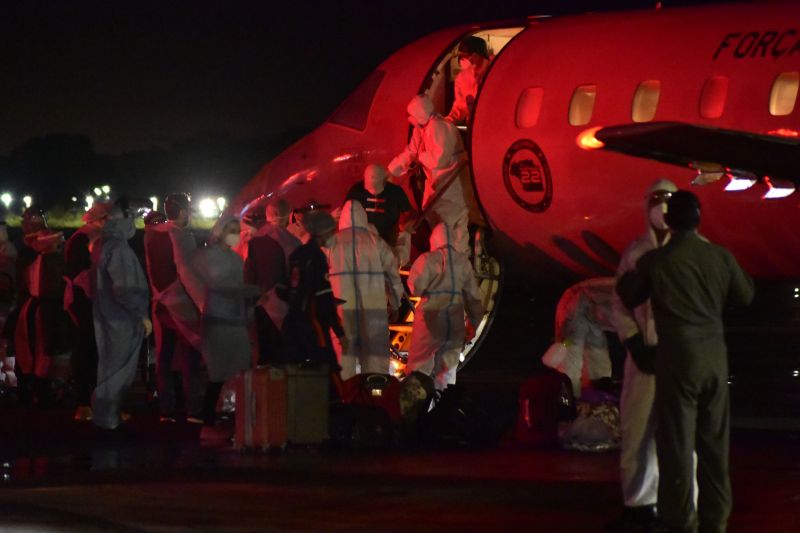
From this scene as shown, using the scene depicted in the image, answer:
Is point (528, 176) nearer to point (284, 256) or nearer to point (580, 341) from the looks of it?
point (284, 256)

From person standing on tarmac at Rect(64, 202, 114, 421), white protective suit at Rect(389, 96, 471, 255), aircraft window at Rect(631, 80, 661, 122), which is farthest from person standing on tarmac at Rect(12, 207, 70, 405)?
aircraft window at Rect(631, 80, 661, 122)

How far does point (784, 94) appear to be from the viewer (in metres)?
16.0

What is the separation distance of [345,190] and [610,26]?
4292 mm

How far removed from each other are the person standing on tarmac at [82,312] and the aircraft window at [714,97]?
5.69 meters

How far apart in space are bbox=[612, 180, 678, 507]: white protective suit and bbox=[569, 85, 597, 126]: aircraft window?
8.67 meters

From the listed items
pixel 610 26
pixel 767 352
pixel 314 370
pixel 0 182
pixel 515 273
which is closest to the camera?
pixel 314 370

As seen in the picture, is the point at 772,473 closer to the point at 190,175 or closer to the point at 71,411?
the point at 71,411

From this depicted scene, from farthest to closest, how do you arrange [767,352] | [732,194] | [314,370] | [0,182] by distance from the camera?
[0,182], [767,352], [732,194], [314,370]

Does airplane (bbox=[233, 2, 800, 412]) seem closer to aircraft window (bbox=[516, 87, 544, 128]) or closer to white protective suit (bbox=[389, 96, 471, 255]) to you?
aircraft window (bbox=[516, 87, 544, 128])

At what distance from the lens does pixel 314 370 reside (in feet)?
43.4

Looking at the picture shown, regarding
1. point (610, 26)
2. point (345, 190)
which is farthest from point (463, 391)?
point (345, 190)

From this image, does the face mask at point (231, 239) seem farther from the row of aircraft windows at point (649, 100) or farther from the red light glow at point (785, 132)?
the red light glow at point (785, 132)

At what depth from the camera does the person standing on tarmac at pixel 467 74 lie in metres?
19.6

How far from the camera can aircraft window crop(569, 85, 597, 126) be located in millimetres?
17984
